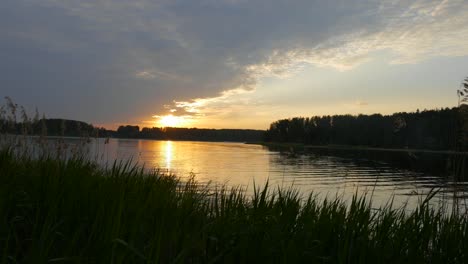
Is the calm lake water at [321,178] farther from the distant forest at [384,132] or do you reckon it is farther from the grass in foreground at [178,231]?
the distant forest at [384,132]

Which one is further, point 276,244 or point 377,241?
point 377,241

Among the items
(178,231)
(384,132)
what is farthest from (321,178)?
(384,132)

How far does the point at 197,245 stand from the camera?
Result: 399 cm

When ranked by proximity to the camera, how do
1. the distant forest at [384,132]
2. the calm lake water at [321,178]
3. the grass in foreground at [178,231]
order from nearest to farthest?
the grass in foreground at [178,231] → the calm lake water at [321,178] → the distant forest at [384,132]

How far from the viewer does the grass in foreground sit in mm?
3879

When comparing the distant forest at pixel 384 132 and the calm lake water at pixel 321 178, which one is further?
the distant forest at pixel 384 132

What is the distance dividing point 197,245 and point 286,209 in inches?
96.7

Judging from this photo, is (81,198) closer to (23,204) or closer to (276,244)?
(23,204)

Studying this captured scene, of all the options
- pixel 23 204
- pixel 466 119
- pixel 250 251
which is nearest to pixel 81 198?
pixel 23 204

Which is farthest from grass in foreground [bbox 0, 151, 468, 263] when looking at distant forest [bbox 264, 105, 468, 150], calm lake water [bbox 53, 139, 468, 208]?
distant forest [bbox 264, 105, 468, 150]

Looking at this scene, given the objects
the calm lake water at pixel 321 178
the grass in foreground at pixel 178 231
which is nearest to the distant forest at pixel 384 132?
the calm lake water at pixel 321 178

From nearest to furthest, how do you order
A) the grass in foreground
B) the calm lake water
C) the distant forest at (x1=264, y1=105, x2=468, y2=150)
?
the grass in foreground
the calm lake water
the distant forest at (x1=264, y1=105, x2=468, y2=150)

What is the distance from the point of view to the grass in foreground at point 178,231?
153 inches

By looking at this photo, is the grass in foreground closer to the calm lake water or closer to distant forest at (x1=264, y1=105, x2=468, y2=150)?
the calm lake water
